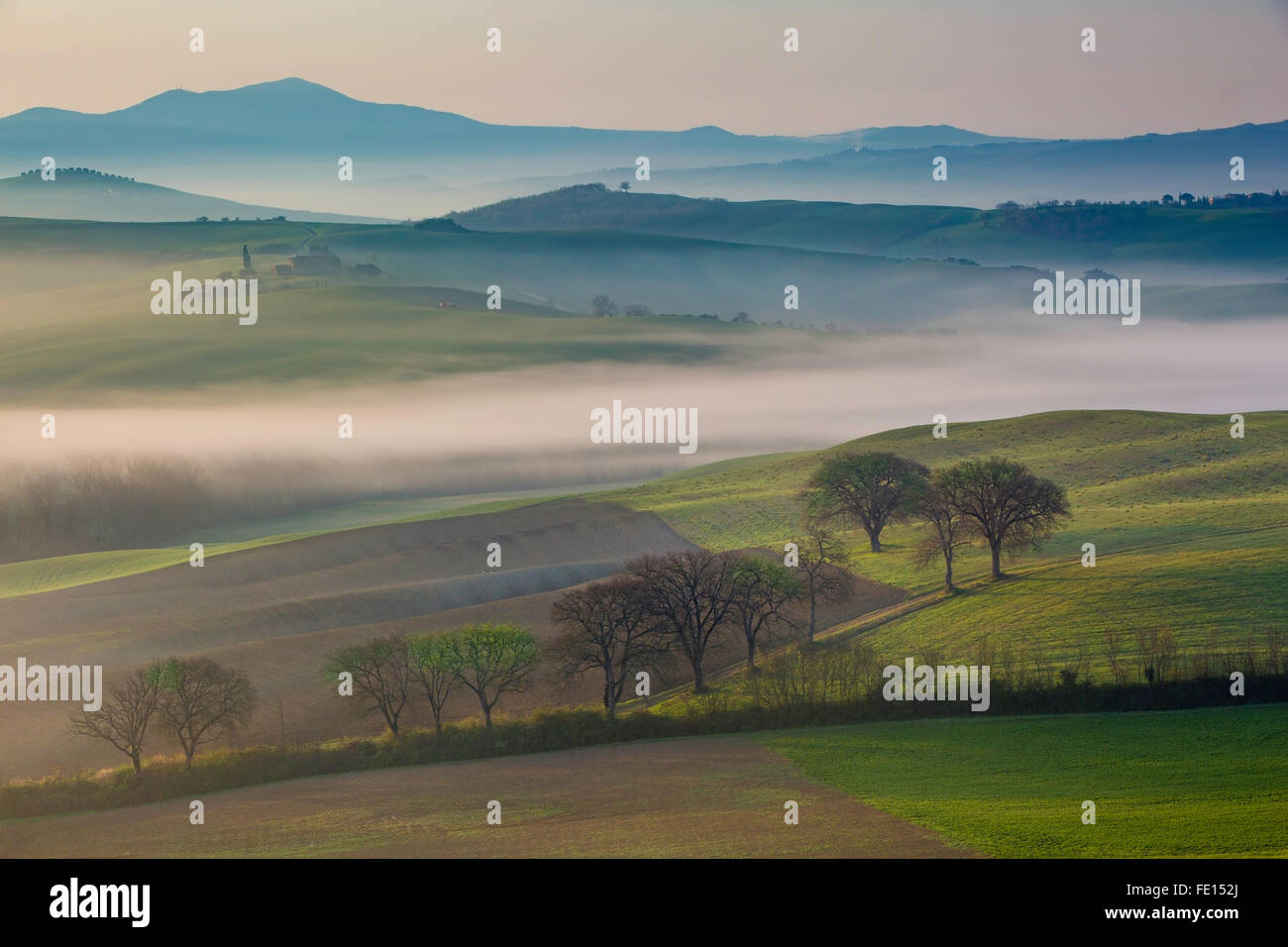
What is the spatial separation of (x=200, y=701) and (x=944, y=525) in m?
43.5

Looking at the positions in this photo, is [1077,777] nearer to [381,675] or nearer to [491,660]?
[491,660]

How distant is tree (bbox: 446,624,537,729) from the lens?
59906mm

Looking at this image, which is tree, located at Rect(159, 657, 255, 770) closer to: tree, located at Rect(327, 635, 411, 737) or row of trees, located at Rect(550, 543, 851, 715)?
tree, located at Rect(327, 635, 411, 737)

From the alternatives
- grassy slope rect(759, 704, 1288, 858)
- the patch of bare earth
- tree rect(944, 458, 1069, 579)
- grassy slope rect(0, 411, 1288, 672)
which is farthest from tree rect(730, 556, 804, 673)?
the patch of bare earth

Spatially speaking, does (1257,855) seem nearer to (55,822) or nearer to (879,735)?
(879,735)

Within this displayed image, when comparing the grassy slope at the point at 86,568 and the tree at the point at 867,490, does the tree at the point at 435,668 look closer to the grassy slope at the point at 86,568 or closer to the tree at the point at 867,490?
the tree at the point at 867,490

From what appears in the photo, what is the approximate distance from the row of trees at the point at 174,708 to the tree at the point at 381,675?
4556 millimetres

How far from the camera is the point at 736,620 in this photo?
67500 mm

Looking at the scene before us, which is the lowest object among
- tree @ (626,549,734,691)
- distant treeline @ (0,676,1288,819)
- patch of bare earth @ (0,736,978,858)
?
patch of bare earth @ (0,736,978,858)

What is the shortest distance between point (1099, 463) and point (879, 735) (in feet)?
209

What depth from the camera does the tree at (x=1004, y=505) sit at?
263 feet

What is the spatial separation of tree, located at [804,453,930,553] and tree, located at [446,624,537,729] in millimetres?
35570

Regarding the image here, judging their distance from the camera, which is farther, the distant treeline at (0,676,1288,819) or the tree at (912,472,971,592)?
the tree at (912,472,971,592)

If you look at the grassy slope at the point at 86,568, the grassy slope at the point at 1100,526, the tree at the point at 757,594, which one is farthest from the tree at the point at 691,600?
the grassy slope at the point at 86,568
